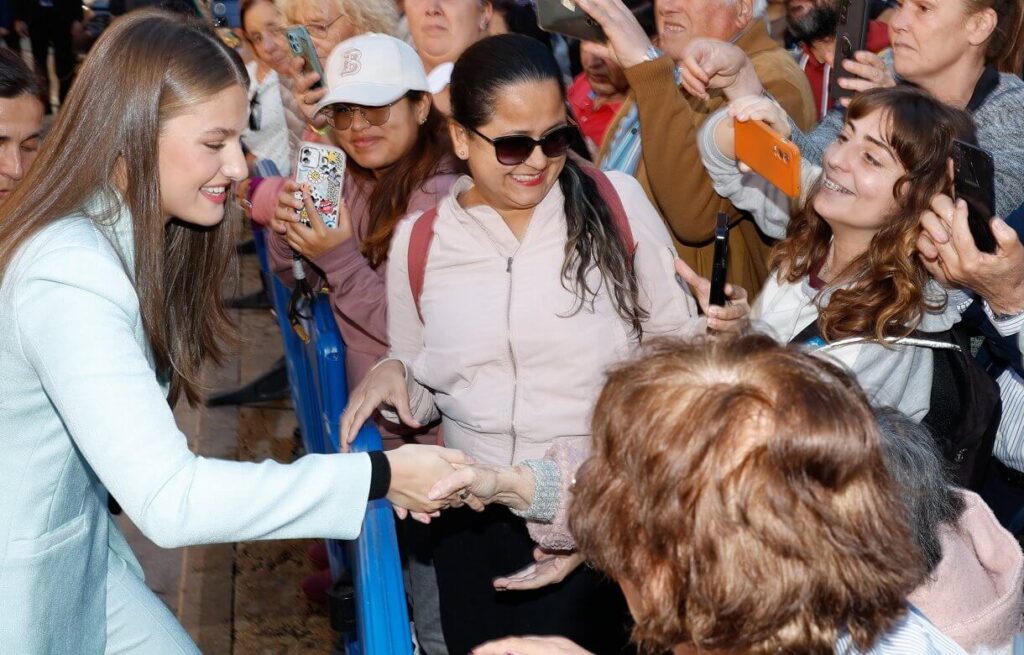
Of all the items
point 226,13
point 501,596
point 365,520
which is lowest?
point 226,13

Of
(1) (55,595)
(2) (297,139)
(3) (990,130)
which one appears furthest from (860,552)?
(2) (297,139)

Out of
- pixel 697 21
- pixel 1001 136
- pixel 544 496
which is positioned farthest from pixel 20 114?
pixel 1001 136

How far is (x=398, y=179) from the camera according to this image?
368 cm

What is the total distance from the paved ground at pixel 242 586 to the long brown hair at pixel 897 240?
93.6 inches

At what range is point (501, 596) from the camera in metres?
3.02

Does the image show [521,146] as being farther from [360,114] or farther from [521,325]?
[360,114]

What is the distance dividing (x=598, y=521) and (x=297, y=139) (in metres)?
3.91

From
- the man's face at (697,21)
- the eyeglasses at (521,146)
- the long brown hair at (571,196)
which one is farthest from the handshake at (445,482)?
the man's face at (697,21)

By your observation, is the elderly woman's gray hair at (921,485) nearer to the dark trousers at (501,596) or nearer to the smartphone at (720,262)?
the smartphone at (720,262)

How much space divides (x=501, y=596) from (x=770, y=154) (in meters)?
1.42

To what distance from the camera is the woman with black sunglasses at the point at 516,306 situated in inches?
113

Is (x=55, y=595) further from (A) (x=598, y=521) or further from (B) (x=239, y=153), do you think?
(A) (x=598, y=521)

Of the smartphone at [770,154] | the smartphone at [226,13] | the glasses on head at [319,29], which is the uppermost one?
the smartphone at [770,154]

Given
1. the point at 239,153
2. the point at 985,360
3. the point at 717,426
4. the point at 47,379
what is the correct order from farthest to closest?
1. the point at 985,360
2. the point at 239,153
3. the point at 47,379
4. the point at 717,426
